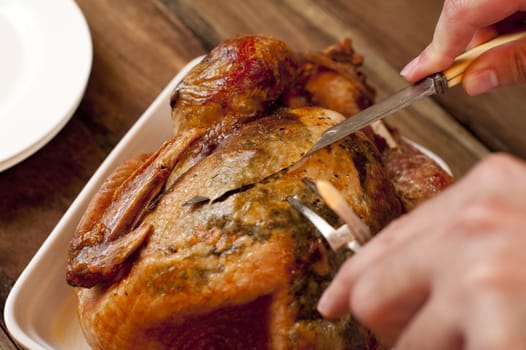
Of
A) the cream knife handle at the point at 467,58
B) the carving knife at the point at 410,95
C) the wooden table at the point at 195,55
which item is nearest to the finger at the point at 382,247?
the carving knife at the point at 410,95

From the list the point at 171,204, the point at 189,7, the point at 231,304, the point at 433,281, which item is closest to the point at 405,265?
the point at 433,281

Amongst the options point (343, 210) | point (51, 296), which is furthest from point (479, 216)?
point (51, 296)

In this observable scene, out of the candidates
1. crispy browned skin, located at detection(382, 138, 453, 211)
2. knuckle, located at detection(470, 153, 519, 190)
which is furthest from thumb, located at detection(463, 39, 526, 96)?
knuckle, located at detection(470, 153, 519, 190)

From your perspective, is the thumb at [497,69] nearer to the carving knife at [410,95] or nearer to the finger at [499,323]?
the carving knife at [410,95]

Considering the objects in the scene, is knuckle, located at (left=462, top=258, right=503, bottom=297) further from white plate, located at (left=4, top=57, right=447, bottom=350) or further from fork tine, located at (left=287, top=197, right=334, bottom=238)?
white plate, located at (left=4, top=57, right=447, bottom=350)

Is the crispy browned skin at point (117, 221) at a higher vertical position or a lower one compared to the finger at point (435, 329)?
lower

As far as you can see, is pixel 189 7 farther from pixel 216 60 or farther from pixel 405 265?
pixel 405 265

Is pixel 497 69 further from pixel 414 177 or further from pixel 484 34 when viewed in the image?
pixel 414 177

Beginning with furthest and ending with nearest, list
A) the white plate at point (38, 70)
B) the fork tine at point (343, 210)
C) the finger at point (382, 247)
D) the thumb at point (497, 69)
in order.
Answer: the white plate at point (38, 70) < the thumb at point (497, 69) < the fork tine at point (343, 210) < the finger at point (382, 247)
